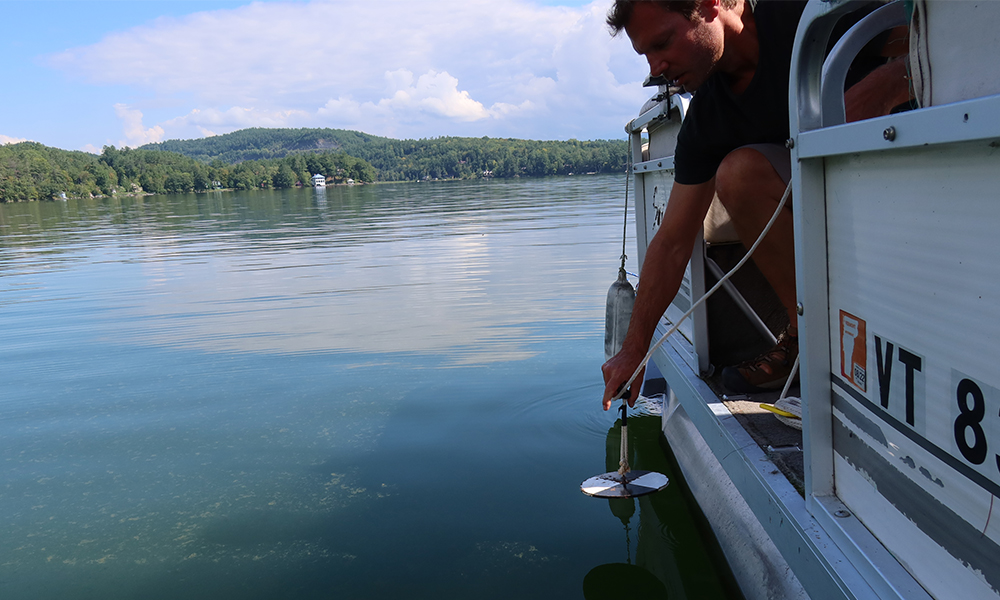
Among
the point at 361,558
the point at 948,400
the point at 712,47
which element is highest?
the point at 712,47

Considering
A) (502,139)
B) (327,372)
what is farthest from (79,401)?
(502,139)

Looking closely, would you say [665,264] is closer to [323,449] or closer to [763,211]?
[763,211]

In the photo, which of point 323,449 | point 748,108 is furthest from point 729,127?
point 323,449

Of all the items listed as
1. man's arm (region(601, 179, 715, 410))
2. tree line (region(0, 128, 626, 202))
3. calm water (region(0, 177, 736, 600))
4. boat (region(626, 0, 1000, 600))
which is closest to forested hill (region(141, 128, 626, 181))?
tree line (region(0, 128, 626, 202))

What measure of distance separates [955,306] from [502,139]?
515 ft

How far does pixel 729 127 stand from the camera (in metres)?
2.50

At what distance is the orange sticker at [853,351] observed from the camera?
4.94 ft

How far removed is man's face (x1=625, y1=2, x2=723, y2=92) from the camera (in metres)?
2.15

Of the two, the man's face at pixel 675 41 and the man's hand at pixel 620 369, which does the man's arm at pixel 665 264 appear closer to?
the man's hand at pixel 620 369

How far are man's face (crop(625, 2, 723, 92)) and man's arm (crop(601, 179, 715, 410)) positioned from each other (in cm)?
47

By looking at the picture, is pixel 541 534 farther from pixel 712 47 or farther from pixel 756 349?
pixel 712 47

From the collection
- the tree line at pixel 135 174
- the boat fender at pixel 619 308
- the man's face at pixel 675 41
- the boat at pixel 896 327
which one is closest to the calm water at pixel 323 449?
the boat fender at pixel 619 308

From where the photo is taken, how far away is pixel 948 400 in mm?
1229

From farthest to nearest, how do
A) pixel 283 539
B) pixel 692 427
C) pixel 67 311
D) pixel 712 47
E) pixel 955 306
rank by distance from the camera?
pixel 67 311 → pixel 692 427 → pixel 283 539 → pixel 712 47 → pixel 955 306
